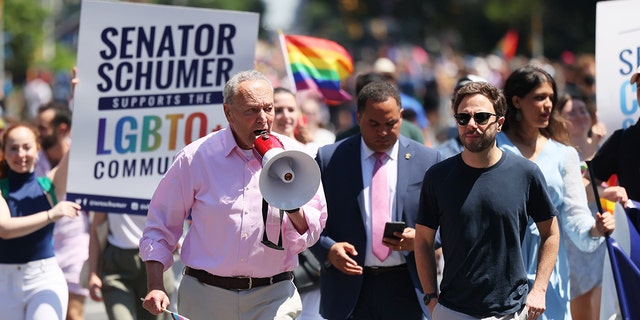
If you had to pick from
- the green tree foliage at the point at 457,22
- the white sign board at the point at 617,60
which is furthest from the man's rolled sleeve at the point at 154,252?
the green tree foliage at the point at 457,22

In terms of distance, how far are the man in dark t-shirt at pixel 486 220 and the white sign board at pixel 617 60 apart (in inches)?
90.9

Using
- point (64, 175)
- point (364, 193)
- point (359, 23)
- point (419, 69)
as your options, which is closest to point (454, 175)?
point (364, 193)

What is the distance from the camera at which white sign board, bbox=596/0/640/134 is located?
8.33 m

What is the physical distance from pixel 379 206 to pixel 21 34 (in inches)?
1812

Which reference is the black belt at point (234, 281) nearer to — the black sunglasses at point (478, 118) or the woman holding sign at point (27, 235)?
the black sunglasses at point (478, 118)

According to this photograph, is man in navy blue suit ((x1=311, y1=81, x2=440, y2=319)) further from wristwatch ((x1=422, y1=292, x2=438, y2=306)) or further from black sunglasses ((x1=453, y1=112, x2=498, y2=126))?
black sunglasses ((x1=453, y1=112, x2=498, y2=126))

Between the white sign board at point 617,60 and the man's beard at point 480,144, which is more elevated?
the white sign board at point 617,60

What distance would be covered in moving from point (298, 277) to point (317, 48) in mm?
2706

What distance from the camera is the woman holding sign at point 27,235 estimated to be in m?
7.88

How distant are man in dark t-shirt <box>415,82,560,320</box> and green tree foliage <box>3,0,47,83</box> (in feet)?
144

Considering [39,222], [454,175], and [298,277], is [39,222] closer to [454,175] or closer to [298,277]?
[298,277]

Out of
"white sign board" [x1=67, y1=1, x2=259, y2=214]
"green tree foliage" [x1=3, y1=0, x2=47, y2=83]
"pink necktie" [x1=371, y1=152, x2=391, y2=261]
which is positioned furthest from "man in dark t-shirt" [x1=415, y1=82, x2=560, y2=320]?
"green tree foliage" [x1=3, y1=0, x2=47, y2=83]

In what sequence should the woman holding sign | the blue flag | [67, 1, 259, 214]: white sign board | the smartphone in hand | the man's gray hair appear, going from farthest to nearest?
[67, 1, 259, 214]: white sign board, the woman holding sign, the smartphone in hand, the blue flag, the man's gray hair

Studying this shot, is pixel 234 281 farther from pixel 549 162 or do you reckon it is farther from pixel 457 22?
pixel 457 22
